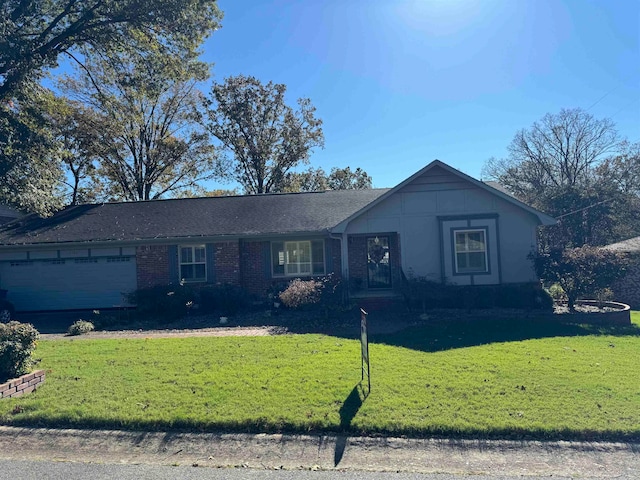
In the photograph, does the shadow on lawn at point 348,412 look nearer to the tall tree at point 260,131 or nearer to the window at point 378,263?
the window at point 378,263

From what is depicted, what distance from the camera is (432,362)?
7.55m

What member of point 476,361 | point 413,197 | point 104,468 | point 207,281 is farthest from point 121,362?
point 413,197

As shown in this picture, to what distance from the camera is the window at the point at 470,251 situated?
1421 centimetres

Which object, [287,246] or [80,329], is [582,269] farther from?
[80,329]

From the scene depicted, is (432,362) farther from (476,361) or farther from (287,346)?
(287,346)

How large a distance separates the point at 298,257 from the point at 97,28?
32.8 ft

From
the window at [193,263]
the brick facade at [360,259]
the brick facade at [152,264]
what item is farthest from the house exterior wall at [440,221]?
the brick facade at [152,264]

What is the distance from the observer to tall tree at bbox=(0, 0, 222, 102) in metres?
12.7

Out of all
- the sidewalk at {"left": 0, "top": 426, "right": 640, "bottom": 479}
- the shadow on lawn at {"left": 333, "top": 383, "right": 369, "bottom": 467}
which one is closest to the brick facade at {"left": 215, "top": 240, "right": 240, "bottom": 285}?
the shadow on lawn at {"left": 333, "top": 383, "right": 369, "bottom": 467}

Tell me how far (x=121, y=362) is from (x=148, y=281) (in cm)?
864

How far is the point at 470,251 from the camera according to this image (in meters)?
14.3

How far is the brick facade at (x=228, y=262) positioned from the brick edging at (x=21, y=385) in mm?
9157

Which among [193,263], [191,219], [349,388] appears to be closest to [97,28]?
[191,219]

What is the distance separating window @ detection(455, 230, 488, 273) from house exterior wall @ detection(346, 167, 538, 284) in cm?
28
